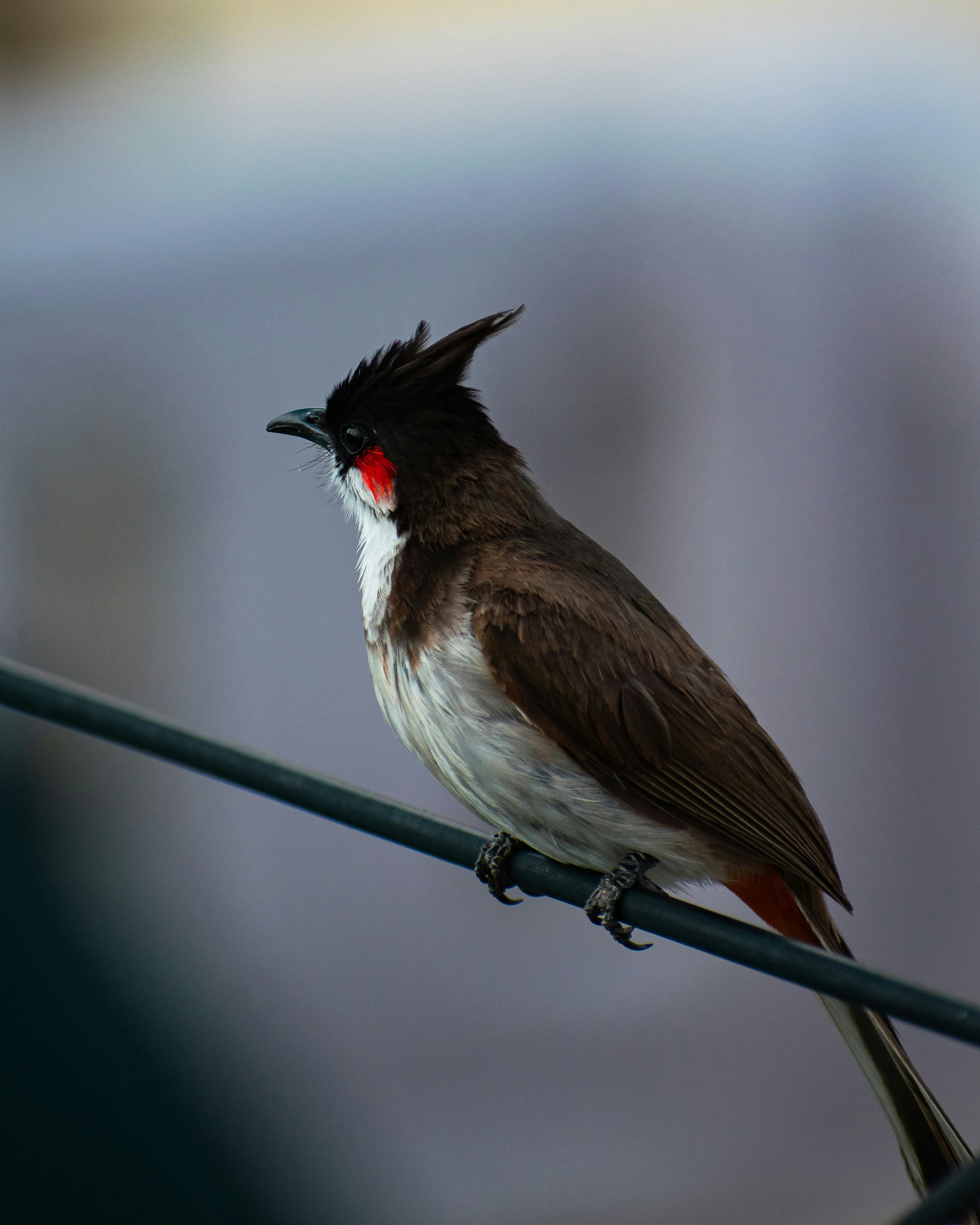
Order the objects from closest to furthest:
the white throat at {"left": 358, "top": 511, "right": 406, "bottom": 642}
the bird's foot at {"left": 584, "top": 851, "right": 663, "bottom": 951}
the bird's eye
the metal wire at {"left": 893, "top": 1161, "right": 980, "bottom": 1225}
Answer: the metal wire at {"left": 893, "top": 1161, "right": 980, "bottom": 1225}, the bird's foot at {"left": 584, "top": 851, "right": 663, "bottom": 951}, the white throat at {"left": 358, "top": 511, "right": 406, "bottom": 642}, the bird's eye

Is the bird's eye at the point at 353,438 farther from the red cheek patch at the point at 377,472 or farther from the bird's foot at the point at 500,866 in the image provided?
the bird's foot at the point at 500,866

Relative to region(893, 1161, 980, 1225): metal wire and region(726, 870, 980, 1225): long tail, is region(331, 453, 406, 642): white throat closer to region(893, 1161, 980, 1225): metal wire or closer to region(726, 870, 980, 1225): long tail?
region(726, 870, 980, 1225): long tail

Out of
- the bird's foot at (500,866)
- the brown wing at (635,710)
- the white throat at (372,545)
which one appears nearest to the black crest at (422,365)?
the white throat at (372,545)

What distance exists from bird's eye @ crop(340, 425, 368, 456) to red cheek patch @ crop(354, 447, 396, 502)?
0.05 feet

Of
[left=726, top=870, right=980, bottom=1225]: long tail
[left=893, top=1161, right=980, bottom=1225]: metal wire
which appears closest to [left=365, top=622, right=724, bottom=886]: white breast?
[left=726, top=870, right=980, bottom=1225]: long tail

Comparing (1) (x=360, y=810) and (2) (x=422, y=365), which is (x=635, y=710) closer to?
(1) (x=360, y=810)

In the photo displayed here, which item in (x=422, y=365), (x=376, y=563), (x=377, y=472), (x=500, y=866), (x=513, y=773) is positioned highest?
(x=422, y=365)

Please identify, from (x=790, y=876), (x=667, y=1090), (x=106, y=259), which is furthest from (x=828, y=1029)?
(x=106, y=259)

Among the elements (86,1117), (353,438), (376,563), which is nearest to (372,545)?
(376,563)

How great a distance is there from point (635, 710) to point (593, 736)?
0.06 metres

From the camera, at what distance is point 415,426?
1.57 metres

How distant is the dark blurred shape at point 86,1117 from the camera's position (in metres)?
2.84

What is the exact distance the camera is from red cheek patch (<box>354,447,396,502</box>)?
5.13 ft

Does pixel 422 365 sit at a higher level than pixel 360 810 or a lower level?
higher
